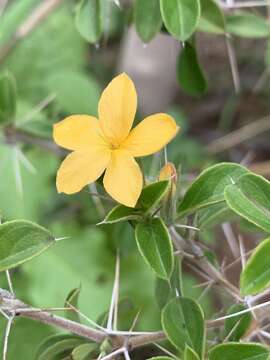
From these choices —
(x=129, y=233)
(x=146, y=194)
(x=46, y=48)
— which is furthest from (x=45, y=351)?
(x=46, y=48)

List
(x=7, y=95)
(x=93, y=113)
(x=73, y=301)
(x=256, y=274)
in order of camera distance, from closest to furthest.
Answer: (x=256, y=274) → (x=73, y=301) → (x=7, y=95) → (x=93, y=113)

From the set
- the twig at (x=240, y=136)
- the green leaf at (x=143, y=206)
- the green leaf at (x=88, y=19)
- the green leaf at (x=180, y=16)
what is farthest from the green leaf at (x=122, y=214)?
the twig at (x=240, y=136)

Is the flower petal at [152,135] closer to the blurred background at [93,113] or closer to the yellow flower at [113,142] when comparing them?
the yellow flower at [113,142]

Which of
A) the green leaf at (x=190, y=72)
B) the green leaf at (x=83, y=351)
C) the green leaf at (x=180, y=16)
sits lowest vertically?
the green leaf at (x=83, y=351)

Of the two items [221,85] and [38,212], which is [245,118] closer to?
[221,85]

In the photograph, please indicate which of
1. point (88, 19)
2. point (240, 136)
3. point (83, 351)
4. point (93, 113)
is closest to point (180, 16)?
point (88, 19)

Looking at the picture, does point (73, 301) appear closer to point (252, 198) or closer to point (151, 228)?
point (151, 228)

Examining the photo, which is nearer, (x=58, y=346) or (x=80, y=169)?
(x=80, y=169)
